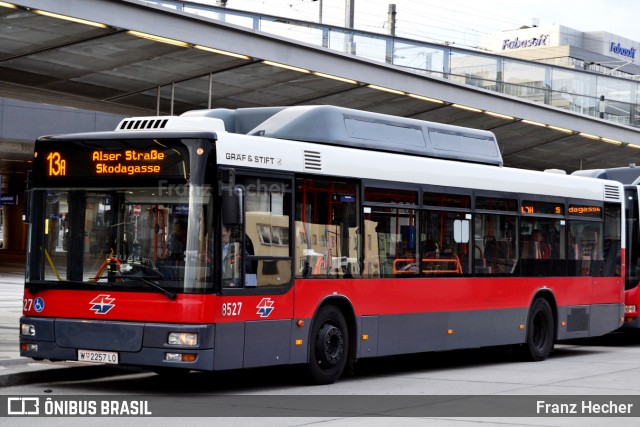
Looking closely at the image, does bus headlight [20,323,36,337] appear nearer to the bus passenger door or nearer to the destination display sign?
the destination display sign

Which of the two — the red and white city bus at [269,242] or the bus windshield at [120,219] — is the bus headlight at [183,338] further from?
the bus windshield at [120,219]

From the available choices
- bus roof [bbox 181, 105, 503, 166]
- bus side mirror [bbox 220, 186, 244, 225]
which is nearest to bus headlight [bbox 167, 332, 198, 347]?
bus side mirror [bbox 220, 186, 244, 225]

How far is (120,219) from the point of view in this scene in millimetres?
11938

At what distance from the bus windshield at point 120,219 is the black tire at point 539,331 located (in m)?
7.16

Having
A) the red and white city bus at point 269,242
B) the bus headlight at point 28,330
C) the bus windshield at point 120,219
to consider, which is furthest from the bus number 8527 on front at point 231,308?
the bus headlight at point 28,330

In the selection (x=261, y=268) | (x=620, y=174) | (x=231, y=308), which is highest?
(x=620, y=174)

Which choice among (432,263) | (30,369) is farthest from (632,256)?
(30,369)

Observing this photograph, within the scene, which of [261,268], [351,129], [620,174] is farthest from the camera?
[620,174]

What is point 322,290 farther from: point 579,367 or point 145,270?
point 579,367

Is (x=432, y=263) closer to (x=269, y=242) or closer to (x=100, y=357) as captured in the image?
(x=269, y=242)

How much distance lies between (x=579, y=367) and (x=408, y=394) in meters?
4.67

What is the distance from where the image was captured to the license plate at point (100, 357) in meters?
11.7

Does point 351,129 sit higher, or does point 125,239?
point 351,129

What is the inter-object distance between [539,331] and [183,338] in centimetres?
778
